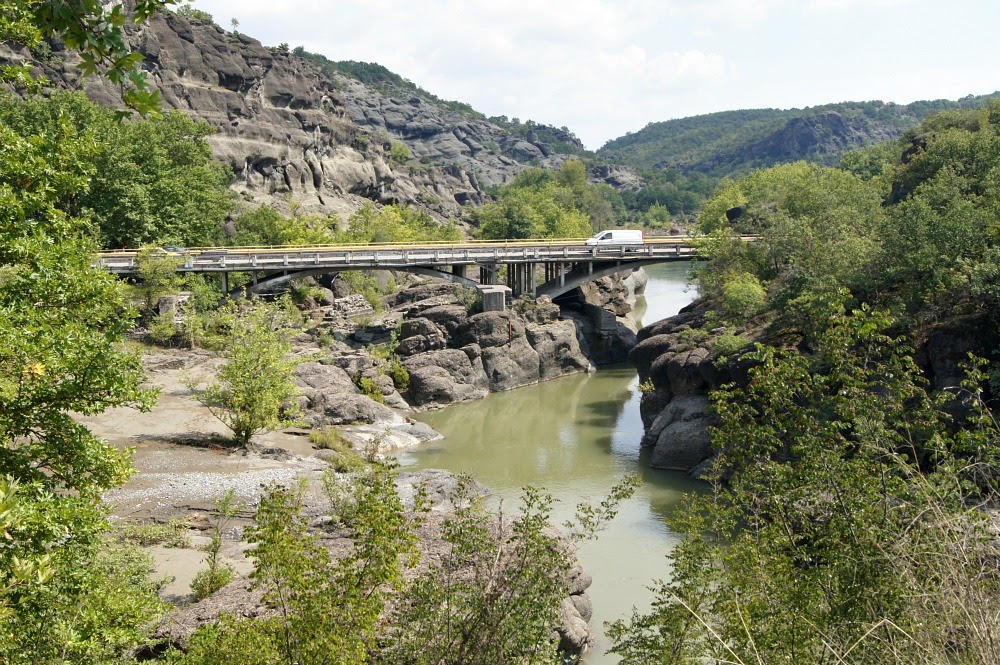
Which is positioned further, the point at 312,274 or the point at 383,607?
the point at 312,274

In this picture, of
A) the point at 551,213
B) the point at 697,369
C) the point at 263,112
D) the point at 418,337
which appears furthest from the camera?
the point at 551,213

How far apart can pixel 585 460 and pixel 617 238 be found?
2174 centimetres

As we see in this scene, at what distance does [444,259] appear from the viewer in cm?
4112

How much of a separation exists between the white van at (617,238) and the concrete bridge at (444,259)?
57 centimetres

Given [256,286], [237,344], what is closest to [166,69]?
[256,286]

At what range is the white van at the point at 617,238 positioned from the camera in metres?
44.9

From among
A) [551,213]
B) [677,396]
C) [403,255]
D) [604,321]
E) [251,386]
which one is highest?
[551,213]

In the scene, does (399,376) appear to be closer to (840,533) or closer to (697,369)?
(697,369)

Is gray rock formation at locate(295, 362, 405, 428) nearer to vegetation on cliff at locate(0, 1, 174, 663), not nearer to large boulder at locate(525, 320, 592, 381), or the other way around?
large boulder at locate(525, 320, 592, 381)

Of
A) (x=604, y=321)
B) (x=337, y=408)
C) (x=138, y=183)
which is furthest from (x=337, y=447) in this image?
(x=138, y=183)

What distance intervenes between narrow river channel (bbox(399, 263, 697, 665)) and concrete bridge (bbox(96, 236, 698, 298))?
6.57 m

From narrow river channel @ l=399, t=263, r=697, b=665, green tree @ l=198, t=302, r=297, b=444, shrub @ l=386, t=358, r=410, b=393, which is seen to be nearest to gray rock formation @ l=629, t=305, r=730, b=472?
narrow river channel @ l=399, t=263, r=697, b=665

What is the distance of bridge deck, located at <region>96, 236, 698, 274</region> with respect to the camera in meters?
38.6

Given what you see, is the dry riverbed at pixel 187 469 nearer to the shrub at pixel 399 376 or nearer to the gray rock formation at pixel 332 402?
the gray rock formation at pixel 332 402
